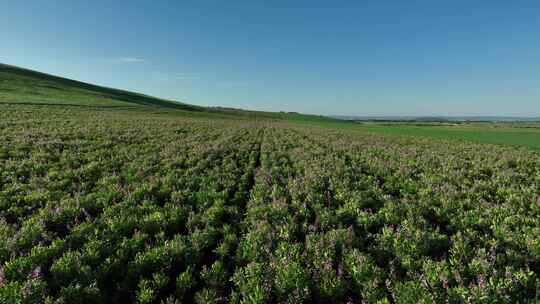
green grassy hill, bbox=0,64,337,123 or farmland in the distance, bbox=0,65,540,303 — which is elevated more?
green grassy hill, bbox=0,64,337,123

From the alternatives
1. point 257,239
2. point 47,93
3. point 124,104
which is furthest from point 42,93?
point 257,239

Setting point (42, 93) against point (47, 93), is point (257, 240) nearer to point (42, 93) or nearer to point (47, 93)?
point (42, 93)

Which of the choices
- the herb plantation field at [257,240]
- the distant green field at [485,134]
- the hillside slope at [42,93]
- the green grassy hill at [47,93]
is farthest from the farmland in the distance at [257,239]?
the hillside slope at [42,93]

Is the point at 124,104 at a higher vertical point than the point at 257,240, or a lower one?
higher

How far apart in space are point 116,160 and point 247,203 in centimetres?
967

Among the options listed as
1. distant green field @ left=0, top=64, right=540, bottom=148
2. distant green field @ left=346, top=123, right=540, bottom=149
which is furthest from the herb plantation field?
distant green field @ left=0, top=64, right=540, bottom=148

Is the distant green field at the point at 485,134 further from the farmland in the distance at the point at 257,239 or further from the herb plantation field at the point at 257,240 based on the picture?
the farmland in the distance at the point at 257,239

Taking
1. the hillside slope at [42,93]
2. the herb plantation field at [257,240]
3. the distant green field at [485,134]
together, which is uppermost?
the hillside slope at [42,93]

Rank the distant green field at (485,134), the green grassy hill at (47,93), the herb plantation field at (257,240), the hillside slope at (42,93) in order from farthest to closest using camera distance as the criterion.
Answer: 1. the green grassy hill at (47,93)
2. the hillside slope at (42,93)
3. the distant green field at (485,134)
4. the herb plantation field at (257,240)

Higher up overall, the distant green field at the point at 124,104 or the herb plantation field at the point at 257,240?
the distant green field at the point at 124,104

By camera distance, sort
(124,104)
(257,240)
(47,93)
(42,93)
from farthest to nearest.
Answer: (124,104) → (47,93) → (42,93) → (257,240)

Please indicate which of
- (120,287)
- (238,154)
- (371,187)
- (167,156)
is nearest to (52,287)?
(120,287)

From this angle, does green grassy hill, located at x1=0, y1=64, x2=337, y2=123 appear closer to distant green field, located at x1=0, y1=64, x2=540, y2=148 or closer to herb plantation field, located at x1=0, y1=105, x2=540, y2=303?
distant green field, located at x1=0, y1=64, x2=540, y2=148

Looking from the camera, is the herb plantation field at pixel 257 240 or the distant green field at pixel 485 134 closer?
the herb plantation field at pixel 257 240
